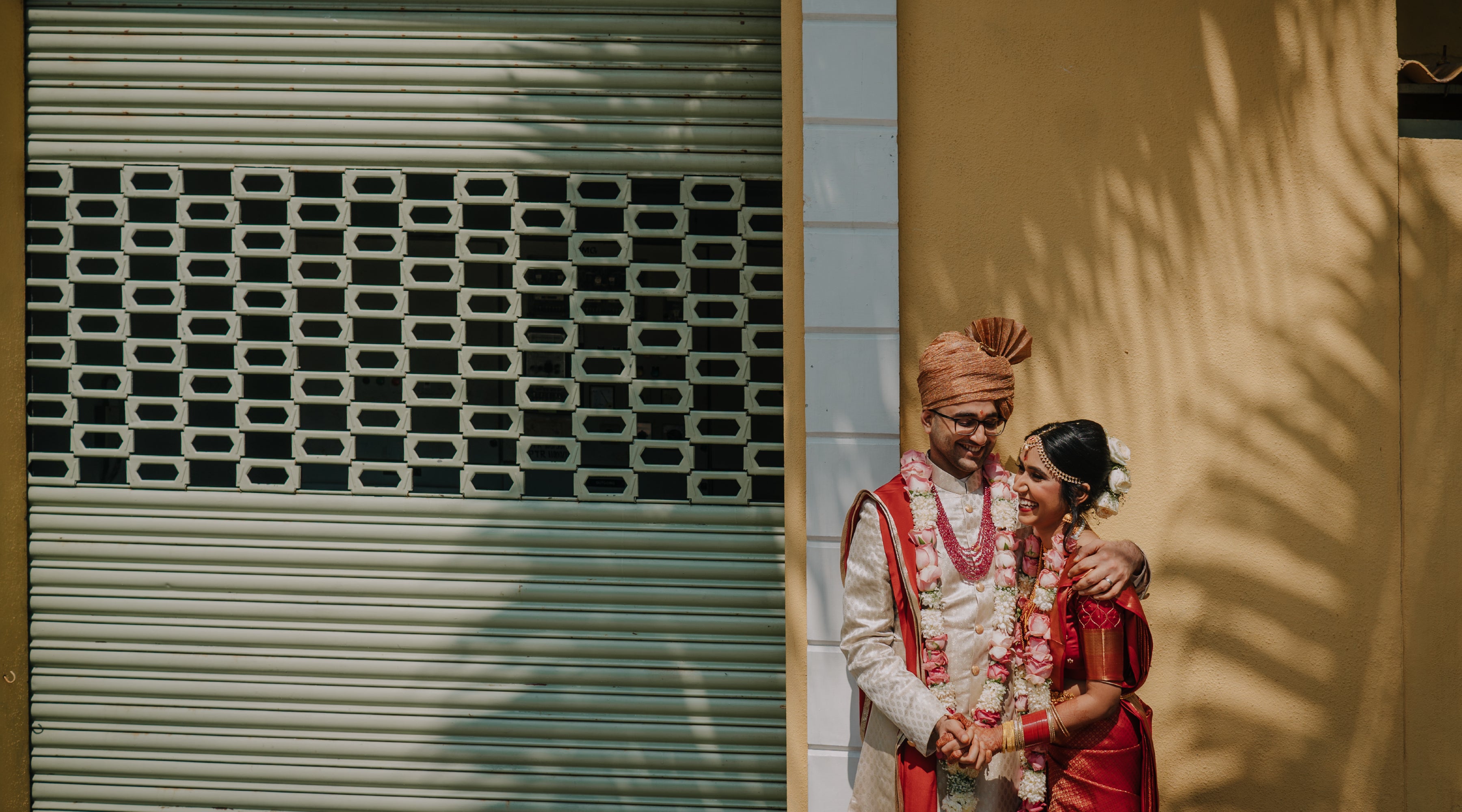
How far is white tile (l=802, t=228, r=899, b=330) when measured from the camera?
10.6ft

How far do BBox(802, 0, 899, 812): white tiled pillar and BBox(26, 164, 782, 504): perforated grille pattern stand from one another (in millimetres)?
481

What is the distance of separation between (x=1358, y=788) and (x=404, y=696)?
388 centimetres

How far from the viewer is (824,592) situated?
3203mm

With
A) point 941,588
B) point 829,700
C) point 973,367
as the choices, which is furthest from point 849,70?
point 829,700

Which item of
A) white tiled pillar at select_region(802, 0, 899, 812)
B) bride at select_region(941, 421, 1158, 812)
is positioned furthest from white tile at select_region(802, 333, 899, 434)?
bride at select_region(941, 421, 1158, 812)

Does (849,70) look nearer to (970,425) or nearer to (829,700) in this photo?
(970,425)

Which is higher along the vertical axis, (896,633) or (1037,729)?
(896,633)

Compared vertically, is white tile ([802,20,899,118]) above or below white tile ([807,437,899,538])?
above

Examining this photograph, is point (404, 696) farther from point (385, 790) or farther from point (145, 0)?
point (145, 0)

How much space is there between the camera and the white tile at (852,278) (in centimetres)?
323

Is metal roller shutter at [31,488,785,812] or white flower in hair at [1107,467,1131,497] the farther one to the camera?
metal roller shutter at [31,488,785,812]

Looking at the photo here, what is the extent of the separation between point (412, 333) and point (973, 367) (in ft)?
7.99

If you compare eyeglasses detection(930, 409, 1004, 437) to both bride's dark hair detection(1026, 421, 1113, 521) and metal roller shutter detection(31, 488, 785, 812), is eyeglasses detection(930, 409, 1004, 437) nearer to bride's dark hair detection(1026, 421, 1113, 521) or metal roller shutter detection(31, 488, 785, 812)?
bride's dark hair detection(1026, 421, 1113, 521)

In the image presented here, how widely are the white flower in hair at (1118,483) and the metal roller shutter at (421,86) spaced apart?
194 cm
